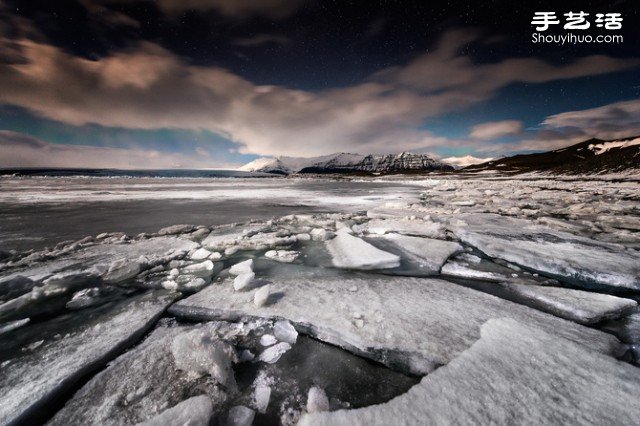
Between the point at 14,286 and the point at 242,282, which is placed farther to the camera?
the point at 14,286

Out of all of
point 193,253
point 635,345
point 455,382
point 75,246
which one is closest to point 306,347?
point 455,382

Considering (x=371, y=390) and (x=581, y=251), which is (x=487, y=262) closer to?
(x=581, y=251)

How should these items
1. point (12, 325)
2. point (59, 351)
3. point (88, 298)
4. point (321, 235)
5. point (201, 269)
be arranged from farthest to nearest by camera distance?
1. point (321, 235)
2. point (201, 269)
3. point (88, 298)
4. point (12, 325)
5. point (59, 351)

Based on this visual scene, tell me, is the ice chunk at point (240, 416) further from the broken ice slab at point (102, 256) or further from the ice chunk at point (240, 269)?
the broken ice slab at point (102, 256)

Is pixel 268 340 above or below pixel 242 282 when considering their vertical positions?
below

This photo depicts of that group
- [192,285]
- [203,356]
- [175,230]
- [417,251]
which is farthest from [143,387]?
[175,230]

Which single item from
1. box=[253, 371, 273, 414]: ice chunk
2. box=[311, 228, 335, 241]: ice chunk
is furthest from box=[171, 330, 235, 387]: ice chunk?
box=[311, 228, 335, 241]: ice chunk

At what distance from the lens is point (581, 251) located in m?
2.76

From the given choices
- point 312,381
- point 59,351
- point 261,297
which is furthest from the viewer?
point 261,297

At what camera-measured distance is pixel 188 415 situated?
894 millimetres

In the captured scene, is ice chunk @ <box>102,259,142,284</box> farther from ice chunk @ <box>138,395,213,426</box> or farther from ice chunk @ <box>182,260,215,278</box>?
ice chunk @ <box>138,395,213,426</box>

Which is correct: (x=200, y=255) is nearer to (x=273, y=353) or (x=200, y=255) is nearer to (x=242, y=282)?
(x=242, y=282)

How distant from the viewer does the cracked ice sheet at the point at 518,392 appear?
91cm

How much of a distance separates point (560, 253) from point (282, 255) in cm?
289
